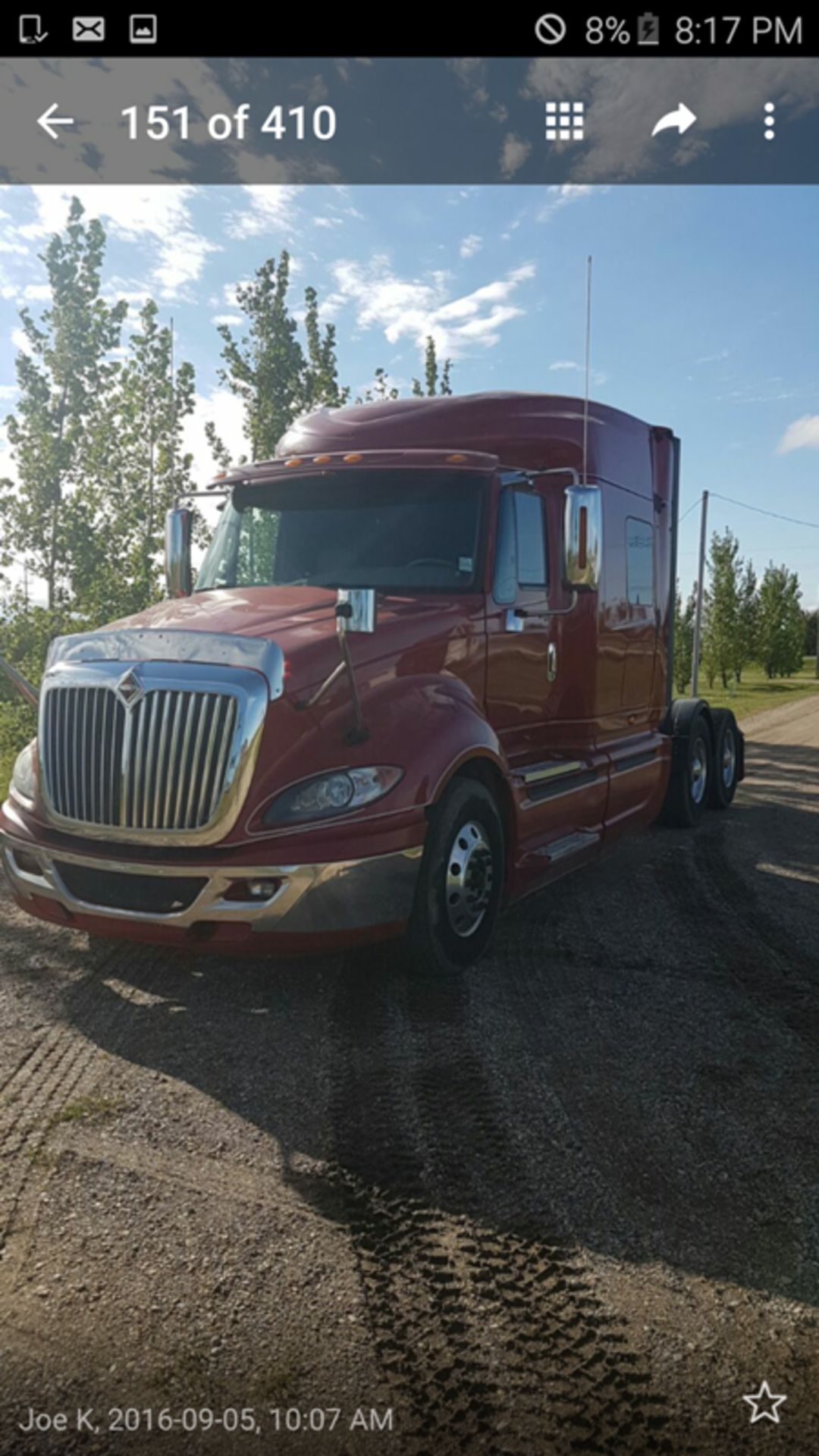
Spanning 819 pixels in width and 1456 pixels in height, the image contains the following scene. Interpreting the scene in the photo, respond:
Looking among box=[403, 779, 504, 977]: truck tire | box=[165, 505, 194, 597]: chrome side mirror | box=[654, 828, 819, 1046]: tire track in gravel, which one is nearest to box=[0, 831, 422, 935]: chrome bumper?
box=[403, 779, 504, 977]: truck tire

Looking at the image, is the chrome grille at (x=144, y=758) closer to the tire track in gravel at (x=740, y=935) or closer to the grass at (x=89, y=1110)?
the grass at (x=89, y=1110)

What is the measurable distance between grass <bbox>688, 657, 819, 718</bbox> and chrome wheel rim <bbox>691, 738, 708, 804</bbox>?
1416 cm

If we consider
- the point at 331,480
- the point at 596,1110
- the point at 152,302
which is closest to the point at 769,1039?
the point at 596,1110

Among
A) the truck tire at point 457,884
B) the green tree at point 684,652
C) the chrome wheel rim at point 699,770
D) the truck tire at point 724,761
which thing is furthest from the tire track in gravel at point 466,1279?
the green tree at point 684,652

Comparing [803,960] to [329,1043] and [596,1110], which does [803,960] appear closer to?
[596,1110]

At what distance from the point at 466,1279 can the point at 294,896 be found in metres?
1.92

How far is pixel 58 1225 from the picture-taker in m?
3.01

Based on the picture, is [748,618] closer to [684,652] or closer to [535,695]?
[684,652]

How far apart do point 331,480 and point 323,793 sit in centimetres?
223

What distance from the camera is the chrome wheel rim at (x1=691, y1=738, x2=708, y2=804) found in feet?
31.5

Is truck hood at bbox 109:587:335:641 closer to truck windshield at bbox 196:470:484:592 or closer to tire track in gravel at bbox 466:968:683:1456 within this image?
truck windshield at bbox 196:470:484:592
